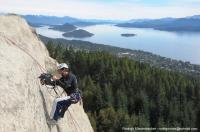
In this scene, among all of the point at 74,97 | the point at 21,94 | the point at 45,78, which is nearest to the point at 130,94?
the point at 74,97

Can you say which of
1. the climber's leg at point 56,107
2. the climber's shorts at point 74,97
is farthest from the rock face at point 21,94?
the climber's shorts at point 74,97

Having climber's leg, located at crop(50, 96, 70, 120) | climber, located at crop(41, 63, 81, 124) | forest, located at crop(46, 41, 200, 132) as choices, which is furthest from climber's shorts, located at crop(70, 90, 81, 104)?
forest, located at crop(46, 41, 200, 132)

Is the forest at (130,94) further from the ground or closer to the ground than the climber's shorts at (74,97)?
closer to the ground

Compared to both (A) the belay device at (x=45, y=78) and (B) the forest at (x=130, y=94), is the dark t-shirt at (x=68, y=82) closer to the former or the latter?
(A) the belay device at (x=45, y=78)

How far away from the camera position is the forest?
10669 cm

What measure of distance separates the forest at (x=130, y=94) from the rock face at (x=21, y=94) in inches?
2986

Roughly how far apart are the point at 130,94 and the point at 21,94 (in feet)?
406

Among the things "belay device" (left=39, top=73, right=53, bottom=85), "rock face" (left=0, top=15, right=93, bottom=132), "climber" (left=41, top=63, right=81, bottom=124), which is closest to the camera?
"rock face" (left=0, top=15, right=93, bottom=132)

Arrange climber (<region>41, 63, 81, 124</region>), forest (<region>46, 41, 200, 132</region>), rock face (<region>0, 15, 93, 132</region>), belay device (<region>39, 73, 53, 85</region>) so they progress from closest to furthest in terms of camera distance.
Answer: rock face (<region>0, 15, 93, 132</region>) → belay device (<region>39, 73, 53, 85</region>) → climber (<region>41, 63, 81, 124</region>) → forest (<region>46, 41, 200, 132</region>)

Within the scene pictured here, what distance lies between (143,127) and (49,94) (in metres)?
86.4

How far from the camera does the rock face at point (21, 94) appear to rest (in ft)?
45.6

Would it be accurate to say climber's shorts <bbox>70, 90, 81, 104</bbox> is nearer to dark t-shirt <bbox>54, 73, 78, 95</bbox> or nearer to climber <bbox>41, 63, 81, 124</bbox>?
climber <bbox>41, 63, 81, 124</bbox>

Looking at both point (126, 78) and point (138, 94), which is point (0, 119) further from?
point (126, 78)

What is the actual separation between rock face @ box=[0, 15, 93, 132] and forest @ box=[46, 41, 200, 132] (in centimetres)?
7585
